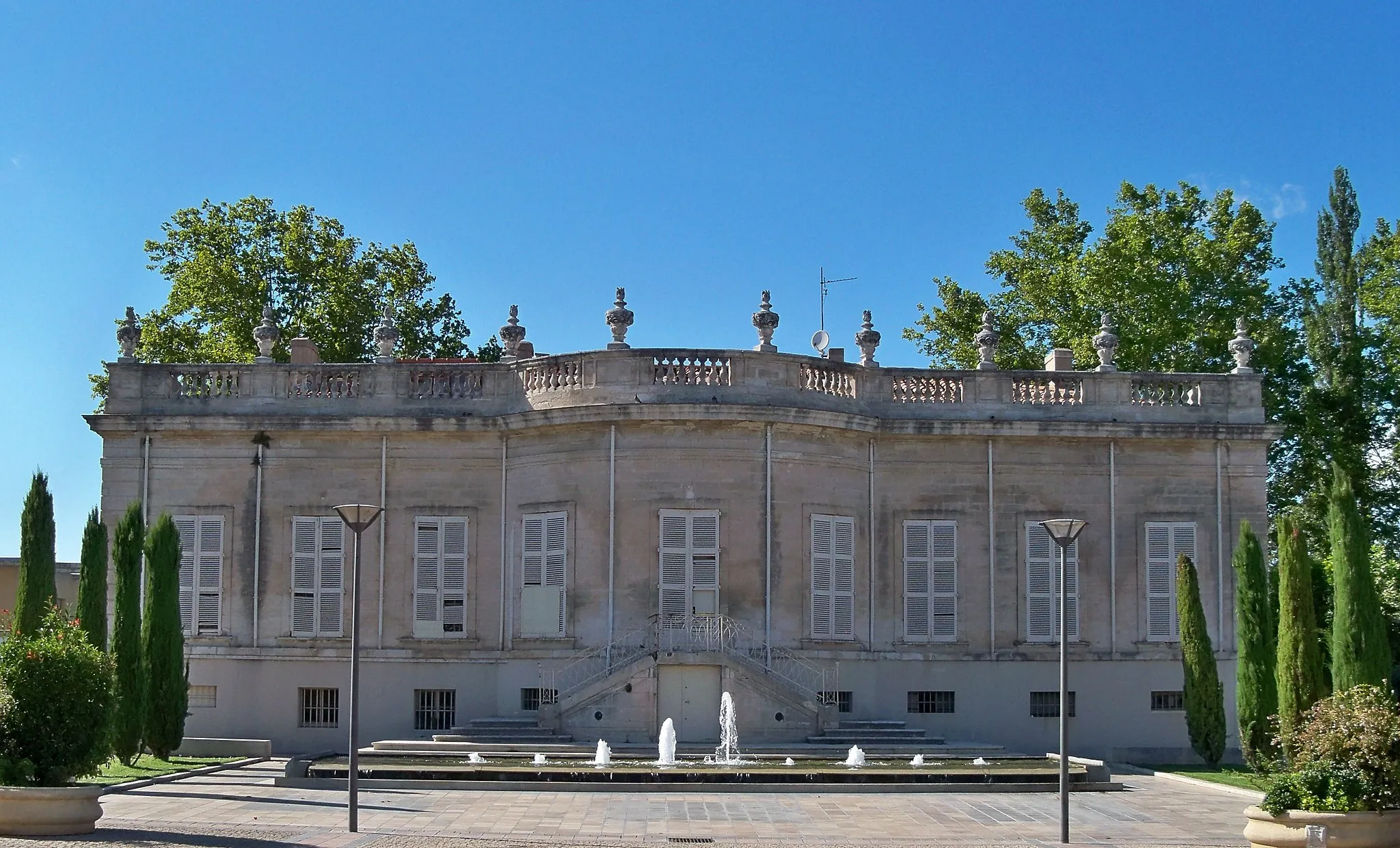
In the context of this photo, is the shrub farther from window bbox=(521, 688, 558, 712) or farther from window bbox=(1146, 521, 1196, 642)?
window bbox=(1146, 521, 1196, 642)

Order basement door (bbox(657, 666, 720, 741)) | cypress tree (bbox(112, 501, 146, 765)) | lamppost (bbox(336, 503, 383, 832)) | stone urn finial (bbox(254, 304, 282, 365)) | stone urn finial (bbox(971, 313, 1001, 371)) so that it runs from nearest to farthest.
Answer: lamppost (bbox(336, 503, 383, 832)) → cypress tree (bbox(112, 501, 146, 765)) → basement door (bbox(657, 666, 720, 741)) → stone urn finial (bbox(254, 304, 282, 365)) → stone urn finial (bbox(971, 313, 1001, 371))

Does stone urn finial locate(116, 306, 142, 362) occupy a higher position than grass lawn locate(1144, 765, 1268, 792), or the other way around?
stone urn finial locate(116, 306, 142, 362)

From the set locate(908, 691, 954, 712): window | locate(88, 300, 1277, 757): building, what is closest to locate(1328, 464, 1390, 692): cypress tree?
locate(88, 300, 1277, 757): building

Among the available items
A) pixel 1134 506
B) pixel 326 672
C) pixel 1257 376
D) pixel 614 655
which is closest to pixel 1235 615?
pixel 1134 506

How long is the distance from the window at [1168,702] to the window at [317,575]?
45.7 ft

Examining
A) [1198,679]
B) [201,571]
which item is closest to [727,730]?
[1198,679]

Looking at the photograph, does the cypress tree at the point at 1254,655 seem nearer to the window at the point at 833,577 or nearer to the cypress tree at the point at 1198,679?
the cypress tree at the point at 1198,679

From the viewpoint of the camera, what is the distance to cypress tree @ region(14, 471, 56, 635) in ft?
78.5

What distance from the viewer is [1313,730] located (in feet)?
57.8

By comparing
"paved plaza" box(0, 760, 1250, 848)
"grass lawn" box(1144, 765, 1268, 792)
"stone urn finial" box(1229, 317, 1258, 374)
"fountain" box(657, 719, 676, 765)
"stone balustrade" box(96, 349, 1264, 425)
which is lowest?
"grass lawn" box(1144, 765, 1268, 792)

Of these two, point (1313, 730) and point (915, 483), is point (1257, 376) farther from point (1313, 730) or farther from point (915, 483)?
point (1313, 730)

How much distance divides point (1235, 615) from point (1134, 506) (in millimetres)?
2463

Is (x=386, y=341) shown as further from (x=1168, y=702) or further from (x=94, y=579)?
(x=1168, y=702)

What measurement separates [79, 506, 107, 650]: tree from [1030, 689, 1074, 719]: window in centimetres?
1490
